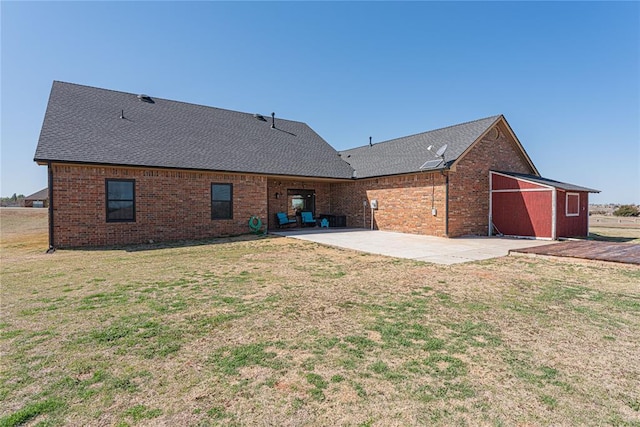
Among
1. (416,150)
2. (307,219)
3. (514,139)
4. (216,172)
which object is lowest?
(307,219)

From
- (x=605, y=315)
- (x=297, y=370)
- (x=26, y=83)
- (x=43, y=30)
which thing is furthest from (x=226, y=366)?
(x=26, y=83)

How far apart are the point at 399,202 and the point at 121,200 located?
12.6 meters

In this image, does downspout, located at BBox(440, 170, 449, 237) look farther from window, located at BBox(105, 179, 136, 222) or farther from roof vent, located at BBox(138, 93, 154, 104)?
roof vent, located at BBox(138, 93, 154, 104)

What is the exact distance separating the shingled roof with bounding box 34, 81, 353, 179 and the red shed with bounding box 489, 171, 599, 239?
8.05m

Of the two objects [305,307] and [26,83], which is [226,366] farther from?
[26,83]

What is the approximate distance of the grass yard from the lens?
2.24 metres

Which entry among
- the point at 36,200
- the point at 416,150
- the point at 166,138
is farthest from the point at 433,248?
the point at 36,200

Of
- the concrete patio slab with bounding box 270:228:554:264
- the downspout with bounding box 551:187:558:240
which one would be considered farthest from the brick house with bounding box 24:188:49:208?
the downspout with bounding box 551:187:558:240

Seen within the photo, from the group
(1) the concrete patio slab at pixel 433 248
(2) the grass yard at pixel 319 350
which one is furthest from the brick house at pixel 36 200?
(1) the concrete patio slab at pixel 433 248

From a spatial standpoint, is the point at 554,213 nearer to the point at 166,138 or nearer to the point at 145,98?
the point at 166,138

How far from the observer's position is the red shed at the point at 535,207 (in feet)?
42.9

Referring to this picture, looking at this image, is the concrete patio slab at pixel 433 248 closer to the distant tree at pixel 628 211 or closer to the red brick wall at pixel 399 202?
the red brick wall at pixel 399 202

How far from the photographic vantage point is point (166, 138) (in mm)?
14180

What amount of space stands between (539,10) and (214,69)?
585 inches
